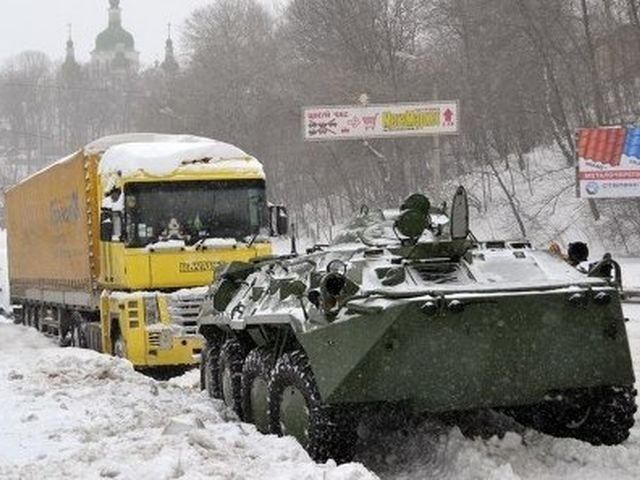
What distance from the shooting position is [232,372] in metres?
10.2

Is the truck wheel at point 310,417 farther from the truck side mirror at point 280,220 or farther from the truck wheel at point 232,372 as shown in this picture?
the truck side mirror at point 280,220

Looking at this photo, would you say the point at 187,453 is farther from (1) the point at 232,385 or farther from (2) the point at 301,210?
(2) the point at 301,210

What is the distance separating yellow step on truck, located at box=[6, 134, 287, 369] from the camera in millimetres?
14297

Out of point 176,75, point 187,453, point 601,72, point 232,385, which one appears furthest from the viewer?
point 176,75

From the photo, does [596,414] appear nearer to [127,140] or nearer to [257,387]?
[257,387]

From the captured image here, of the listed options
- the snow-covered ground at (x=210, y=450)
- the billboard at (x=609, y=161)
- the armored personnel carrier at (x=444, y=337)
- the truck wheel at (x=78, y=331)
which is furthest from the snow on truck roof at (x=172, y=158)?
the billboard at (x=609, y=161)

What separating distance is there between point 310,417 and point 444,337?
108 cm

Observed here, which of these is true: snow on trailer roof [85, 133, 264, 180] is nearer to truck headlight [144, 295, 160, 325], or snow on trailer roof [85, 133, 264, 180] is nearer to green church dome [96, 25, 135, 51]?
truck headlight [144, 295, 160, 325]

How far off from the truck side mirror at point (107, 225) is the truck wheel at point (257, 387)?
5.49m

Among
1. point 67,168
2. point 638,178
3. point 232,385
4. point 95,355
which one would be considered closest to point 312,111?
point 638,178

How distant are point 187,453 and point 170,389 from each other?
177 inches

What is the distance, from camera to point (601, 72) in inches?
1420

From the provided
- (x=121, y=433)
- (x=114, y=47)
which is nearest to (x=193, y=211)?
(x=121, y=433)

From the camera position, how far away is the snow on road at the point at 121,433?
675 centimetres
